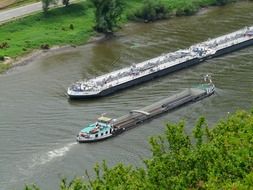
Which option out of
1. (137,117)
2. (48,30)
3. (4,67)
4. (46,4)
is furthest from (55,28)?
(137,117)

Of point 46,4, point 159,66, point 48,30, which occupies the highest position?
point 46,4

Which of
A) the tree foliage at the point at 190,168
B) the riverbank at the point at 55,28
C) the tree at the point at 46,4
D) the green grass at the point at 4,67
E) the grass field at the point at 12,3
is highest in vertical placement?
the tree foliage at the point at 190,168

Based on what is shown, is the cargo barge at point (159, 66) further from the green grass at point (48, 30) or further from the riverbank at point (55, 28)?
the green grass at point (48, 30)

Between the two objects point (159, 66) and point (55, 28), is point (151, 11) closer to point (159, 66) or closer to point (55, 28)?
point (55, 28)

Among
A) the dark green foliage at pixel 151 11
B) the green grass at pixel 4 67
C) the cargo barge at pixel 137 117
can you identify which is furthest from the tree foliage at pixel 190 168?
the dark green foliage at pixel 151 11

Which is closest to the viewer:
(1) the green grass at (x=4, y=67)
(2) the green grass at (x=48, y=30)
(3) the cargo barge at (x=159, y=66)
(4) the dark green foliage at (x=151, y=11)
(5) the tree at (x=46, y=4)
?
(3) the cargo barge at (x=159, y=66)

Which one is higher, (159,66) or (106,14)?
(106,14)

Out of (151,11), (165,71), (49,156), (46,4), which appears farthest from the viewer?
(151,11)

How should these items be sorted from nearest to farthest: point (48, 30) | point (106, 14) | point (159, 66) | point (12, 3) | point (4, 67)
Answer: point (159, 66) → point (4, 67) → point (48, 30) → point (106, 14) → point (12, 3)

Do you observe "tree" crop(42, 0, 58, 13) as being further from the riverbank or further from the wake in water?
the wake in water
